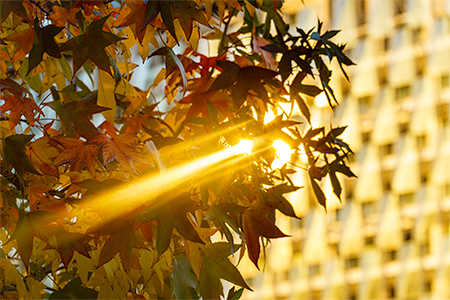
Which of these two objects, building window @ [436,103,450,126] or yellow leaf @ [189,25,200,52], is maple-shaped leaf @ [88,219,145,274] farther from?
building window @ [436,103,450,126]

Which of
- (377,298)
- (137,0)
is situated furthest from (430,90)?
(137,0)

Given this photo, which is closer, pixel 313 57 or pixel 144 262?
pixel 144 262

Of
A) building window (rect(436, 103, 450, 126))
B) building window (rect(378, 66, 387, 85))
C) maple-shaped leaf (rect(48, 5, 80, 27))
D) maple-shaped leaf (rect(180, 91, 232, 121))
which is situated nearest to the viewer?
maple-shaped leaf (rect(48, 5, 80, 27))

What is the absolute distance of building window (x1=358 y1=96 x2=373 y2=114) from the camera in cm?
142

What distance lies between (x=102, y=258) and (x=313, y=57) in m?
0.34

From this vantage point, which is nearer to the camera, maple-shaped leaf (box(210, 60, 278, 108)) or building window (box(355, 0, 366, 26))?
maple-shaped leaf (box(210, 60, 278, 108))

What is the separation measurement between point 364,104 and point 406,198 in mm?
357

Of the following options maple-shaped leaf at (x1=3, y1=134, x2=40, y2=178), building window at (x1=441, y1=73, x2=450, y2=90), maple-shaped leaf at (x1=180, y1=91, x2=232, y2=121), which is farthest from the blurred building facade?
maple-shaped leaf at (x1=3, y1=134, x2=40, y2=178)

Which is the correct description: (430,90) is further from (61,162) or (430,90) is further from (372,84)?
(61,162)

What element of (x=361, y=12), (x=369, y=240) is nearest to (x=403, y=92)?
(x=361, y=12)

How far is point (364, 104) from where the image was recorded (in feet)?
4.67

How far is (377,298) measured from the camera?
4.48ft

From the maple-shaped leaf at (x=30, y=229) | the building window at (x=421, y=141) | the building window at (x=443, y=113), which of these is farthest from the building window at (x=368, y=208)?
the maple-shaped leaf at (x=30, y=229)

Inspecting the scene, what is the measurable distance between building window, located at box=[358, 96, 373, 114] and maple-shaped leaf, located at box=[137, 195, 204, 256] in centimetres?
124
